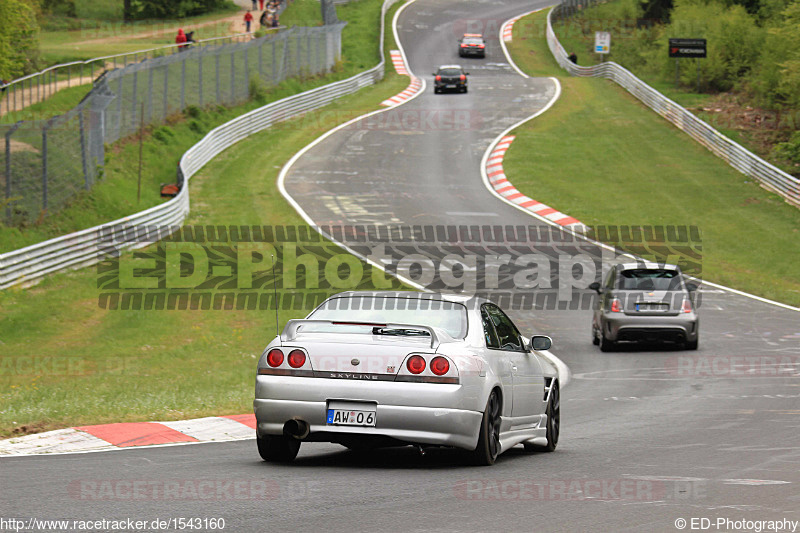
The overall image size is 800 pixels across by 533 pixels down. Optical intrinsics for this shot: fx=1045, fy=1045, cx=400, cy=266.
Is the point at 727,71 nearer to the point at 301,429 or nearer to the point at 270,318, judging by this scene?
the point at 270,318

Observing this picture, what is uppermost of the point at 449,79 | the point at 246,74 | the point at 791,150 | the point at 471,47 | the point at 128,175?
the point at 471,47

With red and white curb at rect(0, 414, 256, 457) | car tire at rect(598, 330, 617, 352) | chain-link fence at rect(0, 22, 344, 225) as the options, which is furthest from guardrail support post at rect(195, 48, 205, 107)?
red and white curb at rect(0, 414, 256, 457)

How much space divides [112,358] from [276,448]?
11.2 metres

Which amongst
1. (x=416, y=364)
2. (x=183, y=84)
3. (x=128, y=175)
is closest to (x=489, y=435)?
(x=416, y=364)

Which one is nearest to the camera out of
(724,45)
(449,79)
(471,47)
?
(449,79)

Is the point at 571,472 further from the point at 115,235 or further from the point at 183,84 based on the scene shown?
the point at 183,84

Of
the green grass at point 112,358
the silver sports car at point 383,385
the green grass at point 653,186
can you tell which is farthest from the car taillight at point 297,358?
the green grass at point 653,186

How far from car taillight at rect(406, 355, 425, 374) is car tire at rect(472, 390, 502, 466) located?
2.13 feet

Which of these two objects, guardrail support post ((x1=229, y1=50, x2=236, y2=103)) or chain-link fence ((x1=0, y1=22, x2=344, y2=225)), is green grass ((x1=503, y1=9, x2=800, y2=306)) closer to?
guardrail support post ((x1=229, y1=50, x2=236, y2=103))

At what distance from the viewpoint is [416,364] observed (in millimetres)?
7938

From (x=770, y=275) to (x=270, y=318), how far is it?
1468cm

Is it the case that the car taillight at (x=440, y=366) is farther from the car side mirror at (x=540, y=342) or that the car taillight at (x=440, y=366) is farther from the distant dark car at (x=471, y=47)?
the distant dark car at (x=471, y=47)

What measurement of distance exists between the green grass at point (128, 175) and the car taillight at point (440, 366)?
1921 cm

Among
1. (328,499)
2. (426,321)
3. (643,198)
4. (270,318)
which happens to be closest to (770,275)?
(643,198)
